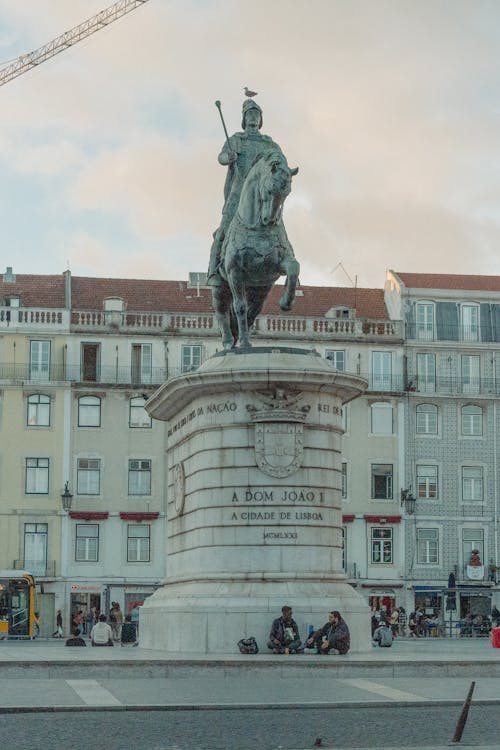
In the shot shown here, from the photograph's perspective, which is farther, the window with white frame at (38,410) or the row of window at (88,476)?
the window with white frame at (38,410)

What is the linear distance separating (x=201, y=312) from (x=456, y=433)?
13.7 metres

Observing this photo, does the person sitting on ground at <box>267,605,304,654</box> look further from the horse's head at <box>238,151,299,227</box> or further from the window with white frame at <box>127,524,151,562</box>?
the window with white frame at <box>127,524,151,562</box>

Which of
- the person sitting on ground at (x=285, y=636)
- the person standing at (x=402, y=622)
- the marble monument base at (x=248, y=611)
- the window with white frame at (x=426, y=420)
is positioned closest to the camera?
the person sitting on ground at (x=285, y=636)

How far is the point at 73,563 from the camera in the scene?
69875 mm

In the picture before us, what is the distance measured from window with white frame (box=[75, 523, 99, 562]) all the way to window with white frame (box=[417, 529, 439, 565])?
15.2 metres

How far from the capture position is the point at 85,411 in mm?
72188

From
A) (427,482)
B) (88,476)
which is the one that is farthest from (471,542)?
(88,476)

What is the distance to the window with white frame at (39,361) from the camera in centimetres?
7175

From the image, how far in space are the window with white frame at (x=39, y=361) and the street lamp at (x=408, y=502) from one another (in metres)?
17.7

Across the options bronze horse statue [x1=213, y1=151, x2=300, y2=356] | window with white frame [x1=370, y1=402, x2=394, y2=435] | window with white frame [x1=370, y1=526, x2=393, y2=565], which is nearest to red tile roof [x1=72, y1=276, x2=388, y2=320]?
window with white frame [x1=370, y1=402, x2=394, y2=435]

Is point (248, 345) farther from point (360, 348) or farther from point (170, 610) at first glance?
point (360, 348)

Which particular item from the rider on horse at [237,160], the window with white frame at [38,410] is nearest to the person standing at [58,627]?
the window with white frame at [38,410]

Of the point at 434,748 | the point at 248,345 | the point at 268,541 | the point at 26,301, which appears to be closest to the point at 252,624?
the point at 268,541

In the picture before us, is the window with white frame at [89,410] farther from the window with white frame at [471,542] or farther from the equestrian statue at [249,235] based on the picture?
the equestrian statue at [249,235]
